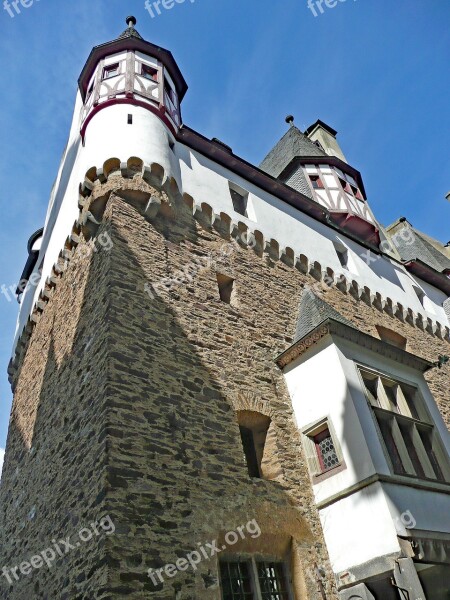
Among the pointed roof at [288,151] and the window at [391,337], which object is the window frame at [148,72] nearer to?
the pointed roof at [288,151]

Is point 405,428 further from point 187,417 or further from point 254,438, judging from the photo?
point 187,417

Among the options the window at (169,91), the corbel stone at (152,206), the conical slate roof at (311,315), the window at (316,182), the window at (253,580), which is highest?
the window at (316,182)

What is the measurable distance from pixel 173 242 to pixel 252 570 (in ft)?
18.7

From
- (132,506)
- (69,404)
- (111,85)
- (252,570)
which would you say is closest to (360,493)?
(252,570)

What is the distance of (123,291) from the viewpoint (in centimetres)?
776

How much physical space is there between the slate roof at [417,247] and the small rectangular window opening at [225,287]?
509 inches

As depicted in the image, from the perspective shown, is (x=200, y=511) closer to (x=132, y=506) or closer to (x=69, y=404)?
(x=132, y=506)

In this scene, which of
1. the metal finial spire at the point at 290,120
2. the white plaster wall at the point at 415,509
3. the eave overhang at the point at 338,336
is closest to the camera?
the white plaster wall at the point at 415,509

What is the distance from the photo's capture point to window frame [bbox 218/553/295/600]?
20.6 feet

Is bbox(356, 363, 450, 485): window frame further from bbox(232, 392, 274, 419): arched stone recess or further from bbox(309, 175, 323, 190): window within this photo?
bbox(309, 175, 323, 190): window

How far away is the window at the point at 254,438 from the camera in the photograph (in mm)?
8055

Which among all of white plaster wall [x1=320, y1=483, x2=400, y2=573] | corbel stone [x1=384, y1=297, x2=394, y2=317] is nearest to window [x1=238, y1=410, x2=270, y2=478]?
white plaster wall [x1=320, y1=483, x2=400, y2=573]

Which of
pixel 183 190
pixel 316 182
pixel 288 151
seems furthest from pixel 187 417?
pixel 288 151

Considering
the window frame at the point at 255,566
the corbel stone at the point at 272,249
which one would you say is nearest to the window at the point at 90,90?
the corbel stone at the point at 272,249
